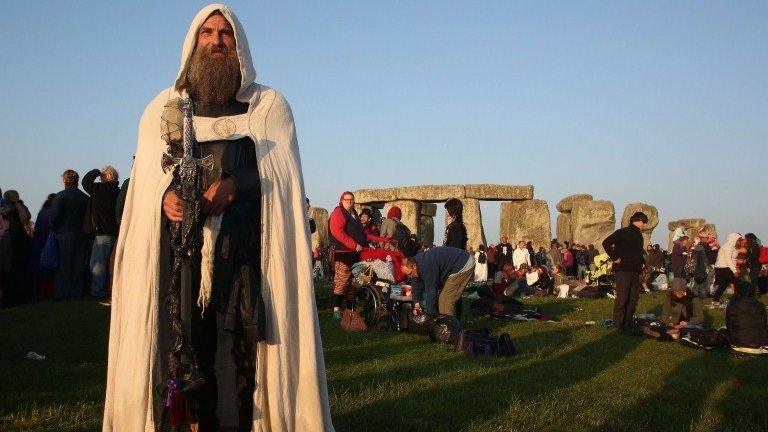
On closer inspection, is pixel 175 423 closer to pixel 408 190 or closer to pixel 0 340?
pixel 0 340

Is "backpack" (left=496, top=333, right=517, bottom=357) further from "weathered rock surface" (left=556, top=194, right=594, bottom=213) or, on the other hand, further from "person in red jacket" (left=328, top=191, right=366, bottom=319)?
"weathered rock surface" (left=556, top=194, right=594, bottom=213)

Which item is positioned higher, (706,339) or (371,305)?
(371,305)

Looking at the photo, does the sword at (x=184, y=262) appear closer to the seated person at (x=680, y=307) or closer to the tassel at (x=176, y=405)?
the tassel at (x=176, y=405)

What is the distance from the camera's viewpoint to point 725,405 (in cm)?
667

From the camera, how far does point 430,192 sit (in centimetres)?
3688

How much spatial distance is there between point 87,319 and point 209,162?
7.79m

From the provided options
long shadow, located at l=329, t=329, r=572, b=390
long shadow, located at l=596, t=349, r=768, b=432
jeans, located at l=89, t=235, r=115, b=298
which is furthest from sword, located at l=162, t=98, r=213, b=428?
jeans, located at l=89, t=235, r=115, b=298

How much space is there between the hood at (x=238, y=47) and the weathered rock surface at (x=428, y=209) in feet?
110

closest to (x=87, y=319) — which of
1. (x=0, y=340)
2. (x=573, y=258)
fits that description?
(x=0, y=340)

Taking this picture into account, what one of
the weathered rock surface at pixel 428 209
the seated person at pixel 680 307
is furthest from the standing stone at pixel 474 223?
the seated person at pixel 680 307

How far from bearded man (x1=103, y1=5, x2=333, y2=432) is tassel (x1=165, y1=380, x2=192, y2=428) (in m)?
0.07

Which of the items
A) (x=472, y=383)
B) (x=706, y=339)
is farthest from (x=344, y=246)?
(x=472, y=383)

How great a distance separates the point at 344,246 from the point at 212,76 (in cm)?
874

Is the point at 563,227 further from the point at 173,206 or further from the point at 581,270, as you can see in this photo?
the point at 173,206
